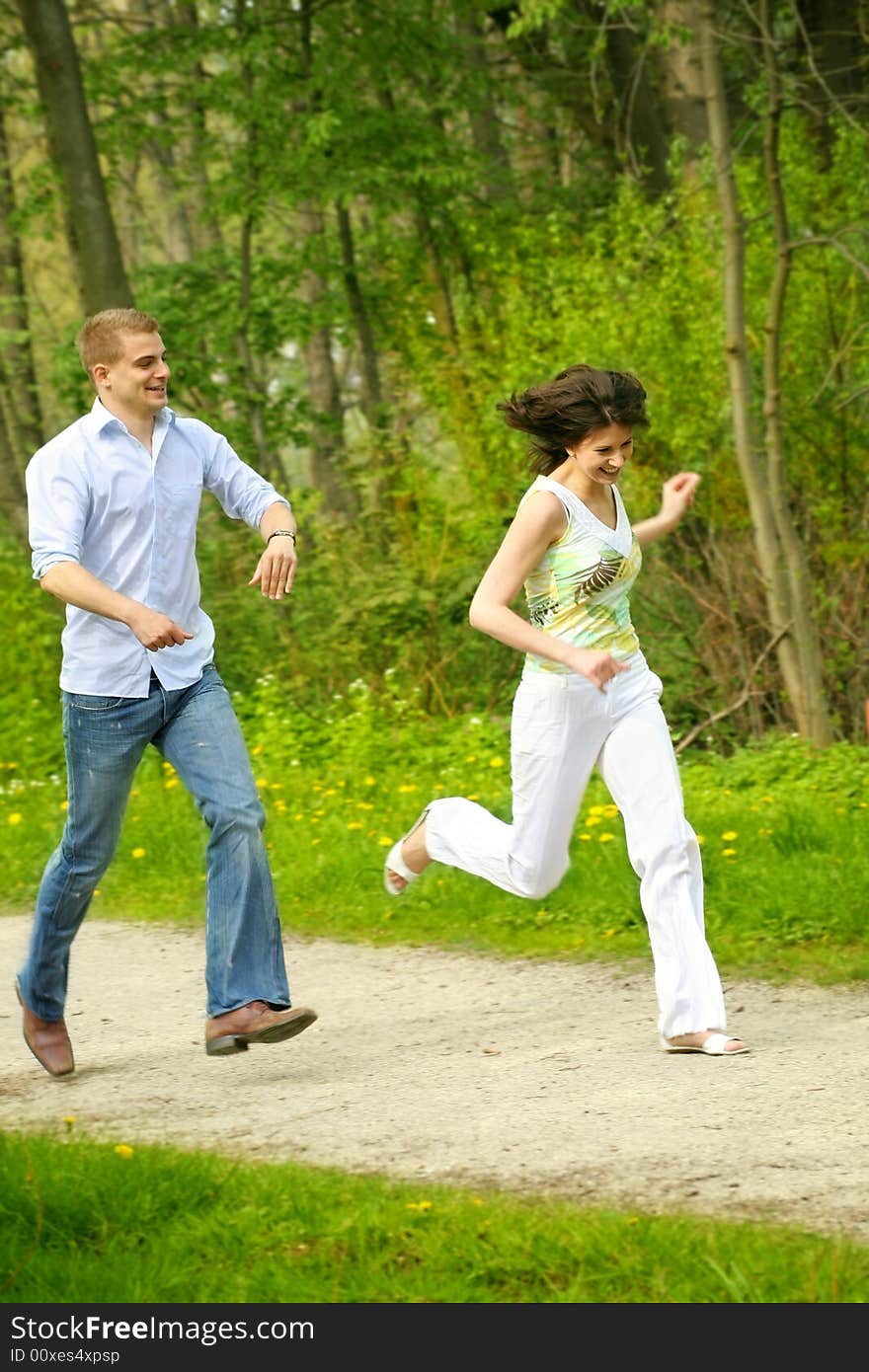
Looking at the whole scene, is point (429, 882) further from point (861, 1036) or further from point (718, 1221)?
point (718, 1221)

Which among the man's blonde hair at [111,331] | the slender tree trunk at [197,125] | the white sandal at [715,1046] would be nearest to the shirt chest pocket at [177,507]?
the man's blonde hair at [111,331]

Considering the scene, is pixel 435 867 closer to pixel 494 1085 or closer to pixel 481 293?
pixel 494 1085

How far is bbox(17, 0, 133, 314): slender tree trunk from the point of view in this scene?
1442cm

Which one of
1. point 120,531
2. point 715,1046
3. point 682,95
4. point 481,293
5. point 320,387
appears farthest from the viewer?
point 320,387

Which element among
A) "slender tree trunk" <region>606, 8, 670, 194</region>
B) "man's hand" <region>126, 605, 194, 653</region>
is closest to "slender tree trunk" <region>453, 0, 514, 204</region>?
"slender tree trunk" <region>606, 8, 670, 194</region>

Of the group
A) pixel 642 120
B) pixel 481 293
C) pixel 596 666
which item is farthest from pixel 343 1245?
pixel 481 293

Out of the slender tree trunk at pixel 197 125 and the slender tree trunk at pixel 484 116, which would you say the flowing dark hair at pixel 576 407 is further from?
the slender tree trunk at pixel 484 116

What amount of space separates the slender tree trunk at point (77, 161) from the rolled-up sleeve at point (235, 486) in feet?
30.2

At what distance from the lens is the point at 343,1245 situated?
12.9 feet

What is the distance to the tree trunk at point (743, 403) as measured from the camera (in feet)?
33.3

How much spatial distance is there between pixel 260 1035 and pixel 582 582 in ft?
5.17

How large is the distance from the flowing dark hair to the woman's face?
0.06 ft

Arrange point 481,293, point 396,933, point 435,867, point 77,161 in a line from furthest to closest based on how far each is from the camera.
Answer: point 481,293 → point 77,161 → point 435,867 → point 396,933
